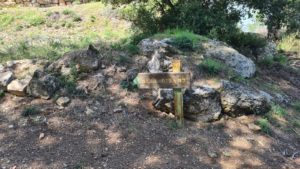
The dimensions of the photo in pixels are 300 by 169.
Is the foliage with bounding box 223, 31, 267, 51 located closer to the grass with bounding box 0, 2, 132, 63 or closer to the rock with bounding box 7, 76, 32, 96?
the grass with bounding box 0, 2, 132, 63

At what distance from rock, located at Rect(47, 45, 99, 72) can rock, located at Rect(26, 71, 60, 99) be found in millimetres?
341

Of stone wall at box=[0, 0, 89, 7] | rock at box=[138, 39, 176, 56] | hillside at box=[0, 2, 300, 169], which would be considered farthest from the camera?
stone wall at box=[0, 0, 89, 7]

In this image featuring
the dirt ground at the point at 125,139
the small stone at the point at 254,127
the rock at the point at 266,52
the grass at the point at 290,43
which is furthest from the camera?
the grass at the point at 290,43

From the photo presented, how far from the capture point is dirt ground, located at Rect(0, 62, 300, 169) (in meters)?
4.68

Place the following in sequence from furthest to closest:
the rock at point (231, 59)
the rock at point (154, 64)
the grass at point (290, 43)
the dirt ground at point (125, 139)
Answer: the grass at point (290, 43)
the rock at point (231, 59)
the rock at point (154, 64)
the dirt ground at point (125, 139)

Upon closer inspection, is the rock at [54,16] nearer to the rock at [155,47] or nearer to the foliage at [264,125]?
the rock at [155,47]

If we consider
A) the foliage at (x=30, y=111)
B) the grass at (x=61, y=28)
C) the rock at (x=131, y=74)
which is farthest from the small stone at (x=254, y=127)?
the grass at (x=61, y=28)

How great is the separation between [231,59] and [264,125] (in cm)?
188

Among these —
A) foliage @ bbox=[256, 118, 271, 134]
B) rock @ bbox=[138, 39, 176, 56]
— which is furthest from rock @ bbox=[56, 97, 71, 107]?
foliage @ bbox=[256, 118, 271, 134]

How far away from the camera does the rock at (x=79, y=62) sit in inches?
237

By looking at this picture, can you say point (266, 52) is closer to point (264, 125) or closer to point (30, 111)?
point (264, 125)

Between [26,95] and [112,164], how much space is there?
1835 mm

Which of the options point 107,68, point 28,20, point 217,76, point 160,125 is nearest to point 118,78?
point 107,68

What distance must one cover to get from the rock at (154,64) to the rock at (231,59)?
112 cm
